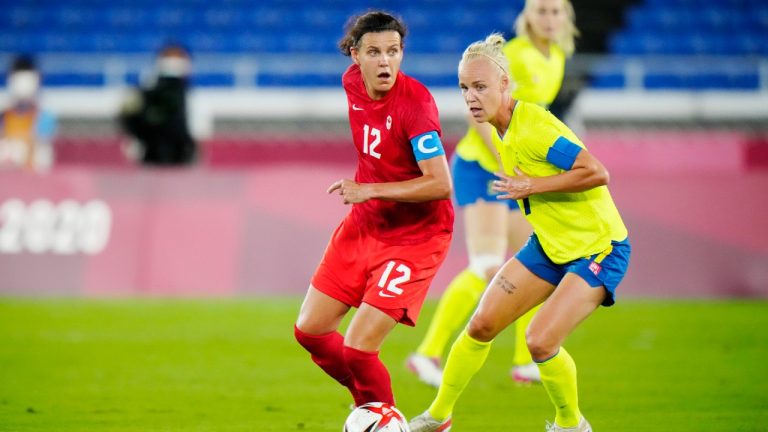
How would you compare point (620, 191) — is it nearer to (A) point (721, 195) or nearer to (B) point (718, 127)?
(A) point (721, 195)

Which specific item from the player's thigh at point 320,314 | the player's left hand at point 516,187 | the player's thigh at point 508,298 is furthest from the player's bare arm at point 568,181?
the player's thigh at point 320,314

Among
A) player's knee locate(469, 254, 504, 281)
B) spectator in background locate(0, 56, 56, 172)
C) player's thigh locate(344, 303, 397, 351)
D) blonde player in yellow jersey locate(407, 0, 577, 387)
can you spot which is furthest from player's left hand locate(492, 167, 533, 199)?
spectator in background locate(0, 56, 56, 172)

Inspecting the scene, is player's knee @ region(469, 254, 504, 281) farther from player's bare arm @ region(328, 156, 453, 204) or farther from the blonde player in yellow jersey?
player's bare arm @ region(328, 156, 453, 204)

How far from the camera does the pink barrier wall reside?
13.3 m

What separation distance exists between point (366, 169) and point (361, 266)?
1.61ft

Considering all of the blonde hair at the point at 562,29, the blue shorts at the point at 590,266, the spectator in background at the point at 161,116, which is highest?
the blonde hair at the point at 562,29

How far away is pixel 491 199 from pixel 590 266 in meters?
2.44

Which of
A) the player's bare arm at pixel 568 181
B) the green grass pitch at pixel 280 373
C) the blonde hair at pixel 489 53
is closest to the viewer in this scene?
the player's bare arm at pixel 568 181

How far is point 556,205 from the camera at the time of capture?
5.75 m

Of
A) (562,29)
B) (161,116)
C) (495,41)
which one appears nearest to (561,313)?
(495,41)

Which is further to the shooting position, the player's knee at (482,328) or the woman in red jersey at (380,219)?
the player's knee at (482,328)

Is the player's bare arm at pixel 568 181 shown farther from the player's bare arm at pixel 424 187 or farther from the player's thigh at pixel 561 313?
Answer: the player's thigh at pixel 561 313

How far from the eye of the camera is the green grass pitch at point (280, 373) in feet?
22.1

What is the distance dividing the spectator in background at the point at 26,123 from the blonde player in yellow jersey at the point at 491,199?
32.0ft
